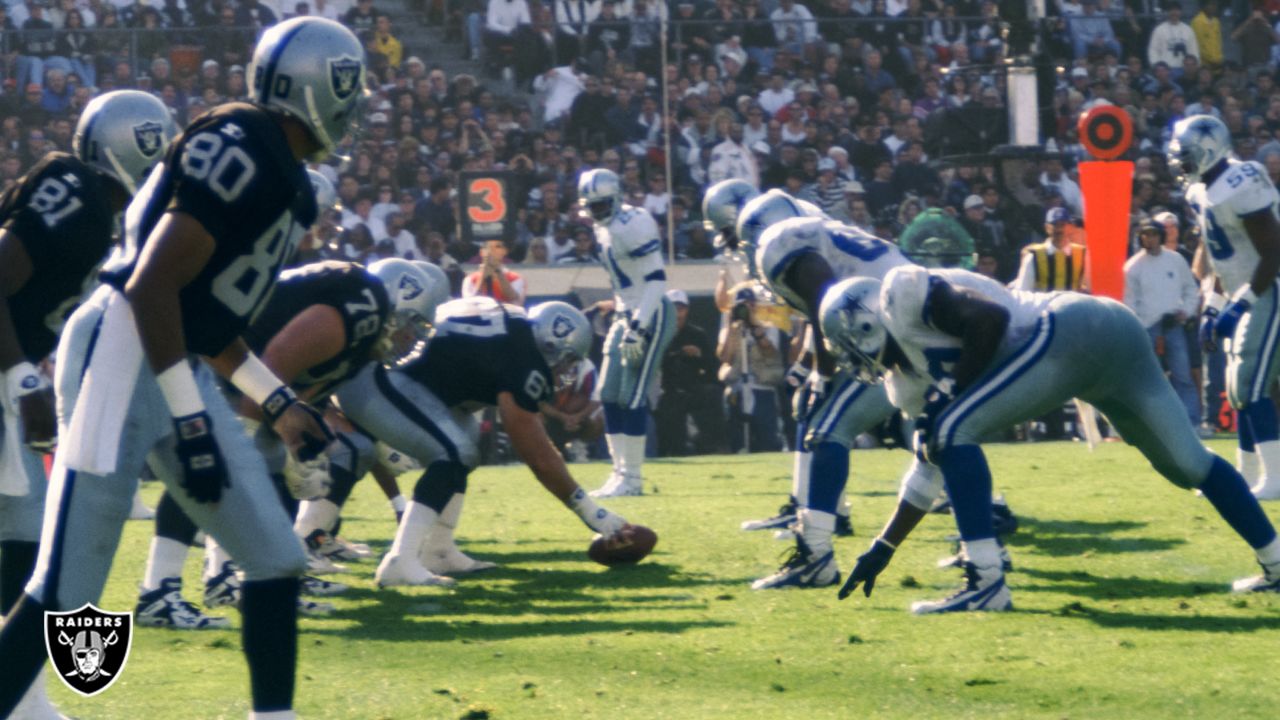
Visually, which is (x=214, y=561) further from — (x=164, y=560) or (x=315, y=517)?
(x=315, y=517)

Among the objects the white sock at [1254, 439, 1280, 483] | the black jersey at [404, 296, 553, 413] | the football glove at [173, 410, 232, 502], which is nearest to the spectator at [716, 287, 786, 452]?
the white sock at [1254, 439, 1280, 483]

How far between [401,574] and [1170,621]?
3245mm

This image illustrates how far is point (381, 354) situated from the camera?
7.20 m

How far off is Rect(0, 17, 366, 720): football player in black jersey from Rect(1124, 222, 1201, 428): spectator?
42.7 ft

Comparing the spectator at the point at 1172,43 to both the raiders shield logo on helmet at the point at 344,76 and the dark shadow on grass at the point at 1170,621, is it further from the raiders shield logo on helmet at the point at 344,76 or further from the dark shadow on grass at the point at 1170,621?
the raiders shield logo on helmet at the point at 344,76

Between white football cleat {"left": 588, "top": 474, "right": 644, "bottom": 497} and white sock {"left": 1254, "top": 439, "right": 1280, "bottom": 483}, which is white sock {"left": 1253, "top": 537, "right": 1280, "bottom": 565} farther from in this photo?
white football cleat {"left": 588, "top": 474, "right": 644, "bottom": 497}

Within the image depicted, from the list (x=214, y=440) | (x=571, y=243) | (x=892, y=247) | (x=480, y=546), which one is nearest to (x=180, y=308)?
(x=214, y=440)

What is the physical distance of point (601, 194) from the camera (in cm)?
1296

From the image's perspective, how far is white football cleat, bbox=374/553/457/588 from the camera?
25.8 ft

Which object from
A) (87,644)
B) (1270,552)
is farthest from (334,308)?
(1270,552)

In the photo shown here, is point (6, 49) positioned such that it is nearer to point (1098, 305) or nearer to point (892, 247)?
point (892, 247)

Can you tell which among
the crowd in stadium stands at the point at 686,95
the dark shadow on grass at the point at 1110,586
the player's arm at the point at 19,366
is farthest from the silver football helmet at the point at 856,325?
the crowd in stadium stands at the point at 686,95

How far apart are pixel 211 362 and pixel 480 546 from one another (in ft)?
16.3

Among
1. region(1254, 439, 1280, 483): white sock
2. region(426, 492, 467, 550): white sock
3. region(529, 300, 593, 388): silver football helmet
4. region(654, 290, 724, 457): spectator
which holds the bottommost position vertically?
region(654, 290, 724, 457): spectator
